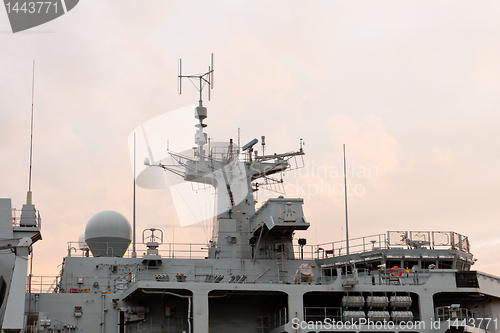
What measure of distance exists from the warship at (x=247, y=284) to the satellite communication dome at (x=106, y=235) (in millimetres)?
48

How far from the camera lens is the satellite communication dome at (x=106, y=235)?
2817cm

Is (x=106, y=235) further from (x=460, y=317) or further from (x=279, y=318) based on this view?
(x=460, y=317)

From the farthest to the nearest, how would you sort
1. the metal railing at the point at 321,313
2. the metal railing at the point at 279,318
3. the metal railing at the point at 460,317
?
the metal railing at the point at 321,313 → the metal railing at the point at 279,318 → the metal railing at the point at 460,317

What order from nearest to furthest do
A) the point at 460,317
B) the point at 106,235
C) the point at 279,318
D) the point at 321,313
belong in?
the point at 460,317
the point at 279,318
the point at 321,313
the point at 106,235

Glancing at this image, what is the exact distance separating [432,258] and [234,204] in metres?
10.1

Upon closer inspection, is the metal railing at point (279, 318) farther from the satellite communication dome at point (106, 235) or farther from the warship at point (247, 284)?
the satellite communication dome at point (106, 235)

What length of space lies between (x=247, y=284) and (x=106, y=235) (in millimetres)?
7937

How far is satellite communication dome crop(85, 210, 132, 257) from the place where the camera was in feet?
92.4

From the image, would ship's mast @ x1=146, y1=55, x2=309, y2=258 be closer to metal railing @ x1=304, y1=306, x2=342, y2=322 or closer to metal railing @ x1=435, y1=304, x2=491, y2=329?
metal railing @ x1=304, y1=306, x2=342, y2=322

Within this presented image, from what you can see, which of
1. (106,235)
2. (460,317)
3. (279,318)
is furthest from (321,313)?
(106,235)

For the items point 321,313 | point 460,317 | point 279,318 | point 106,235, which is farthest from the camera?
point 106,235

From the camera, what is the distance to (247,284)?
79.3 ft

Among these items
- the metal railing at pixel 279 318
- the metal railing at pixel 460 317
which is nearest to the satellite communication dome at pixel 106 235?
the metal railing at pixel 279 318

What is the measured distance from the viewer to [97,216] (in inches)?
1123
